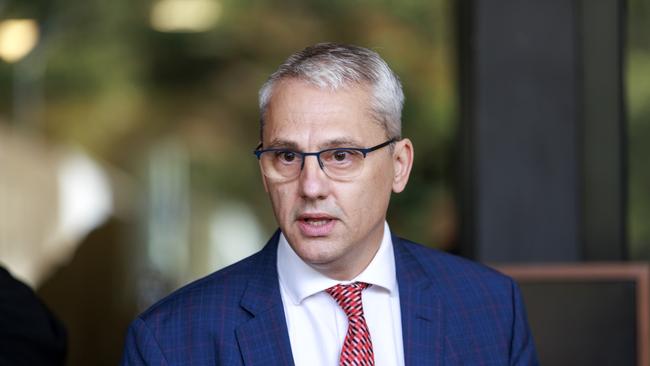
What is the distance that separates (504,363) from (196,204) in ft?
16.0

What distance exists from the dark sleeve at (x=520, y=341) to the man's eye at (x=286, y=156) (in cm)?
74

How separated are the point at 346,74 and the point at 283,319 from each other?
577mm

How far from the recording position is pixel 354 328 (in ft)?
8.55

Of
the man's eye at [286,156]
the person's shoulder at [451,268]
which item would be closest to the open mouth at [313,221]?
the man's eye at [286,156]

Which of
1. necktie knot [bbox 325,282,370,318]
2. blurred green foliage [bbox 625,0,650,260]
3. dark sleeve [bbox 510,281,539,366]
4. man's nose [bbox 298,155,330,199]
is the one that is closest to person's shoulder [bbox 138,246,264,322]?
necktie knot [bbox 325,282,370,318]

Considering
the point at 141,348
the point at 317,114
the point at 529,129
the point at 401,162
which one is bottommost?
the point at 141,348

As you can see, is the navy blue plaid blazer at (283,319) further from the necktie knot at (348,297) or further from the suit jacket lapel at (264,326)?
the necktie knot at (348,297)

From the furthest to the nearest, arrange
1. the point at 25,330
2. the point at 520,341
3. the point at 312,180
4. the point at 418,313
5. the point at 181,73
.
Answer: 1. the point at 181,73
2. the point at 25,330
3. the point at 520,341
4. the point at 418,313
5. the point at 312,180

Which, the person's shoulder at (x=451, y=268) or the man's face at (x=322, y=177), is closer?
the man's face at (x=322, y=177)

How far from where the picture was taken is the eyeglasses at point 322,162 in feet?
8.23

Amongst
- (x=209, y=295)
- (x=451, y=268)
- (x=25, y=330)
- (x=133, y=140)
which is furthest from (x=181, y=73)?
(x=209, y=295)

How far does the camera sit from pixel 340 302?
2.65 m

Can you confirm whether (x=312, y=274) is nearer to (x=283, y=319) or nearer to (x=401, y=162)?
(x=283, y=319)

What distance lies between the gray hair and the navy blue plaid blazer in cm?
38
